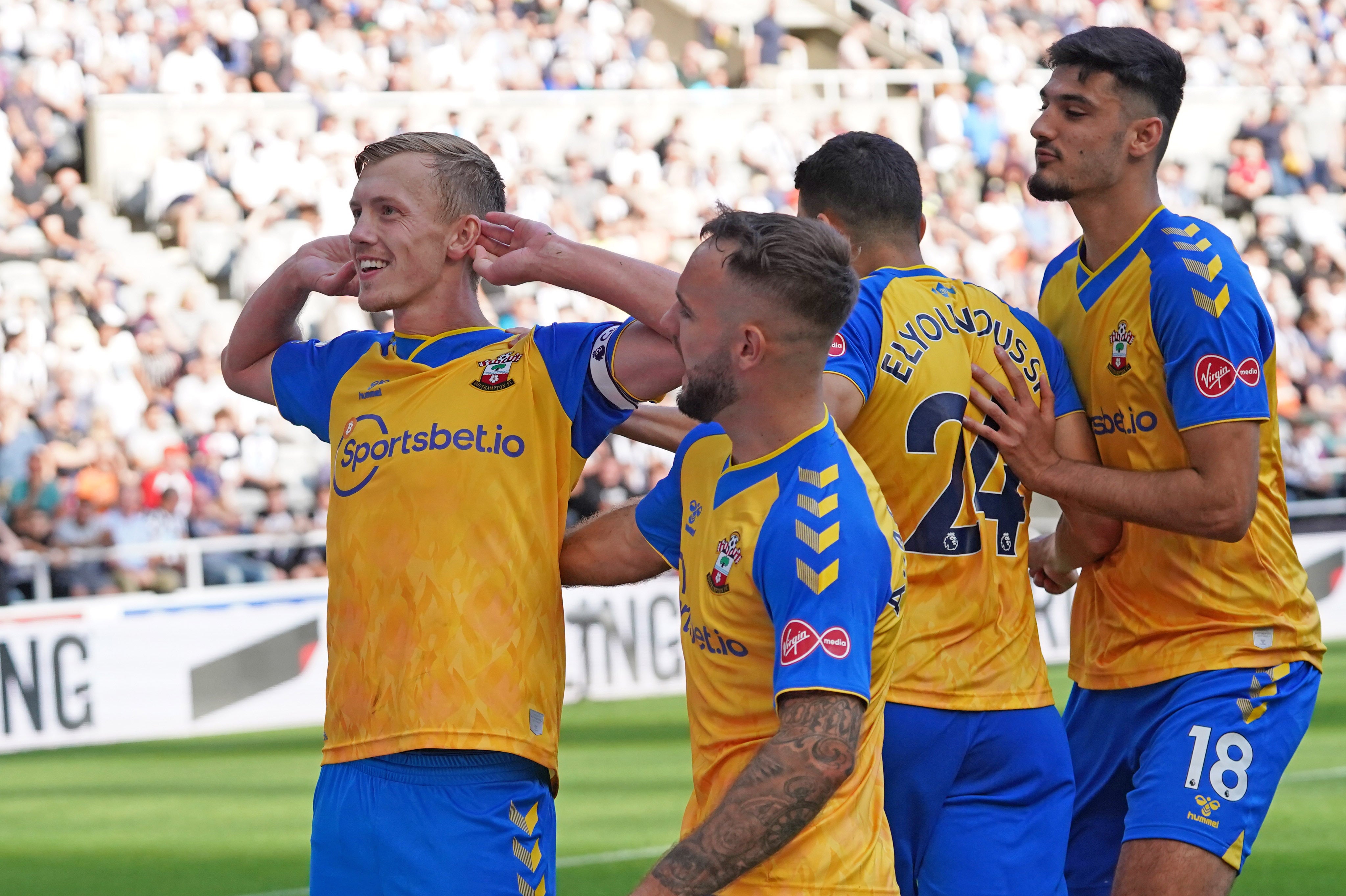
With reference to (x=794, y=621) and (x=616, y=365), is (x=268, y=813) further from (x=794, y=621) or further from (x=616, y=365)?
(x=794, y=621)

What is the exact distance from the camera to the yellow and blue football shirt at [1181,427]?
412 cm

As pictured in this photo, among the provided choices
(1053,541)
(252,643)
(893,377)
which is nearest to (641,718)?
(252,643)

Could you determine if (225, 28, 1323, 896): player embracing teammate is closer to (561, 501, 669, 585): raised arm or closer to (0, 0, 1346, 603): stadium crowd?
(561, 501, 669, 585): raised arm

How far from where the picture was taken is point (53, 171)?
A: 18234 millimetres

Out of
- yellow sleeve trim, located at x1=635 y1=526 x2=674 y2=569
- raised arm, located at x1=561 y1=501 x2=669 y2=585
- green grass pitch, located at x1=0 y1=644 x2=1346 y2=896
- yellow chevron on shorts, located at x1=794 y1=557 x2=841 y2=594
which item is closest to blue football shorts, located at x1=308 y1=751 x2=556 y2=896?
raised arm, located at x1=561 y1=501 x2=669 y2=585

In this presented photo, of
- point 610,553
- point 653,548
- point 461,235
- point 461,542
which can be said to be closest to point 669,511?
point 653,548

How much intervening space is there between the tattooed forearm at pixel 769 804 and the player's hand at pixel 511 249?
132cm

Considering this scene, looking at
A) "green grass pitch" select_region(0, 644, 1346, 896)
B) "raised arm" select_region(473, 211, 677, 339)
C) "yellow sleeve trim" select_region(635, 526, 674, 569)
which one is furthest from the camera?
"green grass pitch" select_region(0, 644, 1346, 896)

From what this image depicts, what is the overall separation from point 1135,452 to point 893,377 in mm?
806

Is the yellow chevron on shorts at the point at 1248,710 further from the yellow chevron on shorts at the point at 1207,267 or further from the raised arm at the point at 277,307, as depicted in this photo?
the raised arm at the point at 277,307

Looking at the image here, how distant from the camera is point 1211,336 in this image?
13.5 feet

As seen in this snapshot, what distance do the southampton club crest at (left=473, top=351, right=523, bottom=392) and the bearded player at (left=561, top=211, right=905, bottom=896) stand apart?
0.60 meters

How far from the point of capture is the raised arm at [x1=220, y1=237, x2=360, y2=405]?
13.9 ft

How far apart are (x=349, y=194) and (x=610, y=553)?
603 inches
